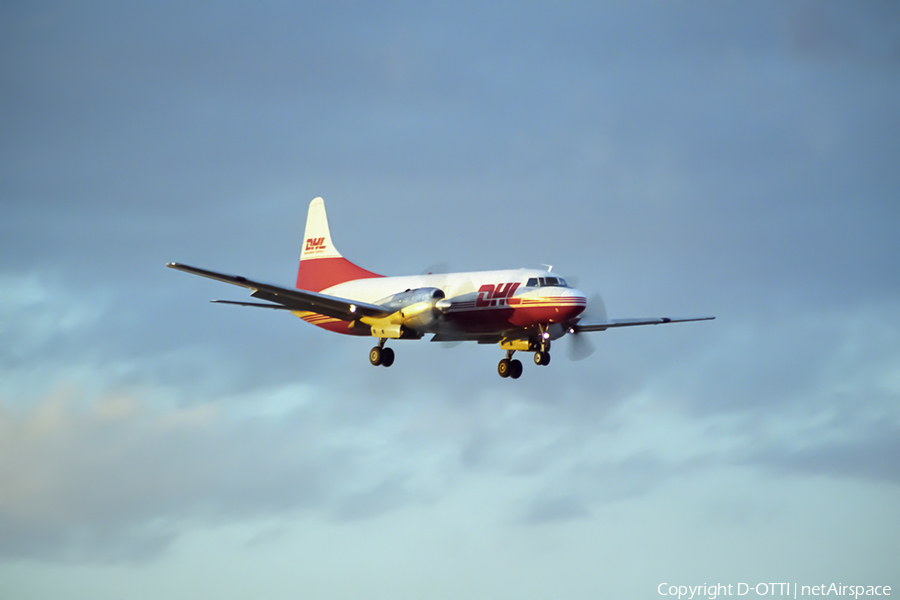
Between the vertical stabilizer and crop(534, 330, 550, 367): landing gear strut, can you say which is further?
the vertical stabilizer

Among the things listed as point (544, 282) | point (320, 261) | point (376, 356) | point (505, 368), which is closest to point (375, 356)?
point (376, 356)

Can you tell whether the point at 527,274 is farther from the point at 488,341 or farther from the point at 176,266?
the point at 176,266

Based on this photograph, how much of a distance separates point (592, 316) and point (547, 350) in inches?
105

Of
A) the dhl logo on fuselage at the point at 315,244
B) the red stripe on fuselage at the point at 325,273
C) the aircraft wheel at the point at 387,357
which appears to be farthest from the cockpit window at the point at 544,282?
the dhl logo on fuselage at the point at 315,244

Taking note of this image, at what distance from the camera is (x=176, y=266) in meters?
37.2

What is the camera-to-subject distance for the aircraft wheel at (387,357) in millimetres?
46688

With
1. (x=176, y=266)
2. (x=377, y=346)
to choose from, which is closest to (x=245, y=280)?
(x=176, y=266)

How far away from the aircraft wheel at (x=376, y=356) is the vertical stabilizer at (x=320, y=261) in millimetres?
5791

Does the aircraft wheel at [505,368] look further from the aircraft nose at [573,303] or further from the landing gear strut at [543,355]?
the aircraft nose at [573,303]

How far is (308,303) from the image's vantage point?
44844mm

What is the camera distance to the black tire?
4666 cm

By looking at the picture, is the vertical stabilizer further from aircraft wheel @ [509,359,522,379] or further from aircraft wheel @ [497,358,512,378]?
aircraft wheel @ [509,359,522,379]

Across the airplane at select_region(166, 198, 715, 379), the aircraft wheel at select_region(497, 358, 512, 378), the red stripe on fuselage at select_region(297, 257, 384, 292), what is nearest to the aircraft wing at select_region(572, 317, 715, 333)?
the airplane at select_region(166, 198, 715, 379)

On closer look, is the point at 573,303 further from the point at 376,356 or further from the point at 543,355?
the point at 376,356
